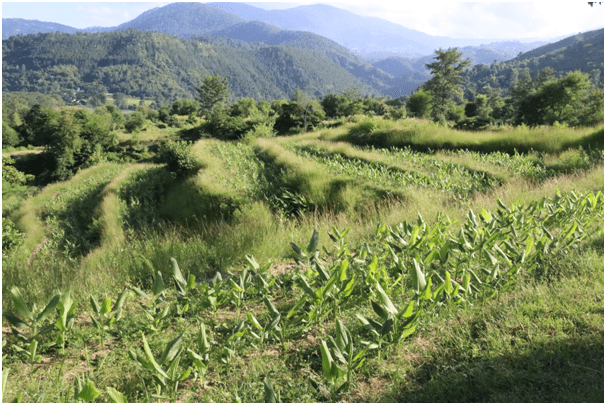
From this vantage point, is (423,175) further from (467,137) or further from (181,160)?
(181,160)

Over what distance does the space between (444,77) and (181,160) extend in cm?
4521

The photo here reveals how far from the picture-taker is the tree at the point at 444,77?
45094 millimetres

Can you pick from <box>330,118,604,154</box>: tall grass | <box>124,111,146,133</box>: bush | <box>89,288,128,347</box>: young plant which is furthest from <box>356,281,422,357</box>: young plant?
<box>124,111,146,133</box>: bush

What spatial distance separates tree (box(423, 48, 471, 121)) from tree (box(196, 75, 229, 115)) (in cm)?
4612

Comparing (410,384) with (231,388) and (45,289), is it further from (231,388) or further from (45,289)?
(45,289)

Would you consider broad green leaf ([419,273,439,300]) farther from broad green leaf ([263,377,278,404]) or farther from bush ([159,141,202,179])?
bush ([159,141,202,179])

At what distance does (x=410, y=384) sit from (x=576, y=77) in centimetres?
4634

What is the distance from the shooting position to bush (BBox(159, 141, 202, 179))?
50.0ft

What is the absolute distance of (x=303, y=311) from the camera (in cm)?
291

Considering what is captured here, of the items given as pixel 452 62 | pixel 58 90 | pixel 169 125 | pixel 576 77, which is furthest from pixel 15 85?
pixel 576 77

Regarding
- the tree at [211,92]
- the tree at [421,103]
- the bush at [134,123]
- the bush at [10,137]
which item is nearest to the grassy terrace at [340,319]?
the tree at [421,103]

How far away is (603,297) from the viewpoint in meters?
2.61

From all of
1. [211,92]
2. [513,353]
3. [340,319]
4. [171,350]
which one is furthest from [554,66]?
[171,350]

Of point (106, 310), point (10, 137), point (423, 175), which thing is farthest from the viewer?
point (10, 137)
